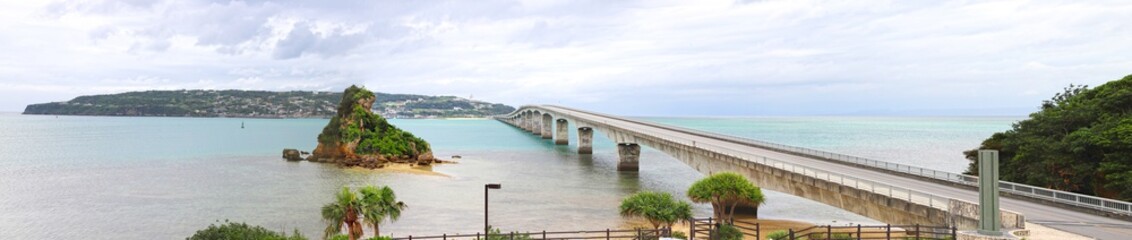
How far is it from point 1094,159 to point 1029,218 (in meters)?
12.9

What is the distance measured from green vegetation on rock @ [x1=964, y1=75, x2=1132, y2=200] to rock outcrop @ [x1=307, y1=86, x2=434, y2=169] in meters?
66.0

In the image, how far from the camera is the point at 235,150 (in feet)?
392

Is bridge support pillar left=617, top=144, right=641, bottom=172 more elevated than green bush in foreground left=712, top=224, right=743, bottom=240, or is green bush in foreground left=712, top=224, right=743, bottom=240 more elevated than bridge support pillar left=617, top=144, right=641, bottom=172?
bridge support pillar left=617, top=144, right=641, bottom=172

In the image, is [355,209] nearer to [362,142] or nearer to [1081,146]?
[1081,146]

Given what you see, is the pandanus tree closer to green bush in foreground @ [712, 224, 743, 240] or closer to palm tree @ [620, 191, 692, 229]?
palm tree @ [620, 191, 692, 229]

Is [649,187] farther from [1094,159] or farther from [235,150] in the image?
[235,150]

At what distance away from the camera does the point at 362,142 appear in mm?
93500

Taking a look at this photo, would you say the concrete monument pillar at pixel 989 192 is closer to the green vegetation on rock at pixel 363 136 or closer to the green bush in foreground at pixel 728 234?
the green bush in foreground at pixel 728 234

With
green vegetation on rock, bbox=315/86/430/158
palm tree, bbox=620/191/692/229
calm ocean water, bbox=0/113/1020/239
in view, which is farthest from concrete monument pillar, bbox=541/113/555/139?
palm tree, bbox=620/191/692/229

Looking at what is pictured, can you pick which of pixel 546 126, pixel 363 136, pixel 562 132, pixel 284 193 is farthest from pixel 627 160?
pixel 546 126

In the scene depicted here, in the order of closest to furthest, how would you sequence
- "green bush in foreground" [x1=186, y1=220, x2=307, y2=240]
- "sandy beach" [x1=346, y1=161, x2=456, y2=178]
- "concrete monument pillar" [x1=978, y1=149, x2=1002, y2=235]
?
"concrete monument pillar" [x1=978, y1=149, x2=1002, y2=235]
"green bush in foreground" [x1=186, y1=220, x2=307, y2=240]
"sandy beach" [x1=346, y1=161, x2=456, y2=178]

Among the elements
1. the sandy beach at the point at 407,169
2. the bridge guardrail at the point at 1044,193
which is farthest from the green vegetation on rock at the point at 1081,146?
the sandy beach at the point at 407,169

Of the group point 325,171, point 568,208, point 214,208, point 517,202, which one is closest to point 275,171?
point 325,171

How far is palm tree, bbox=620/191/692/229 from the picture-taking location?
33500mm
